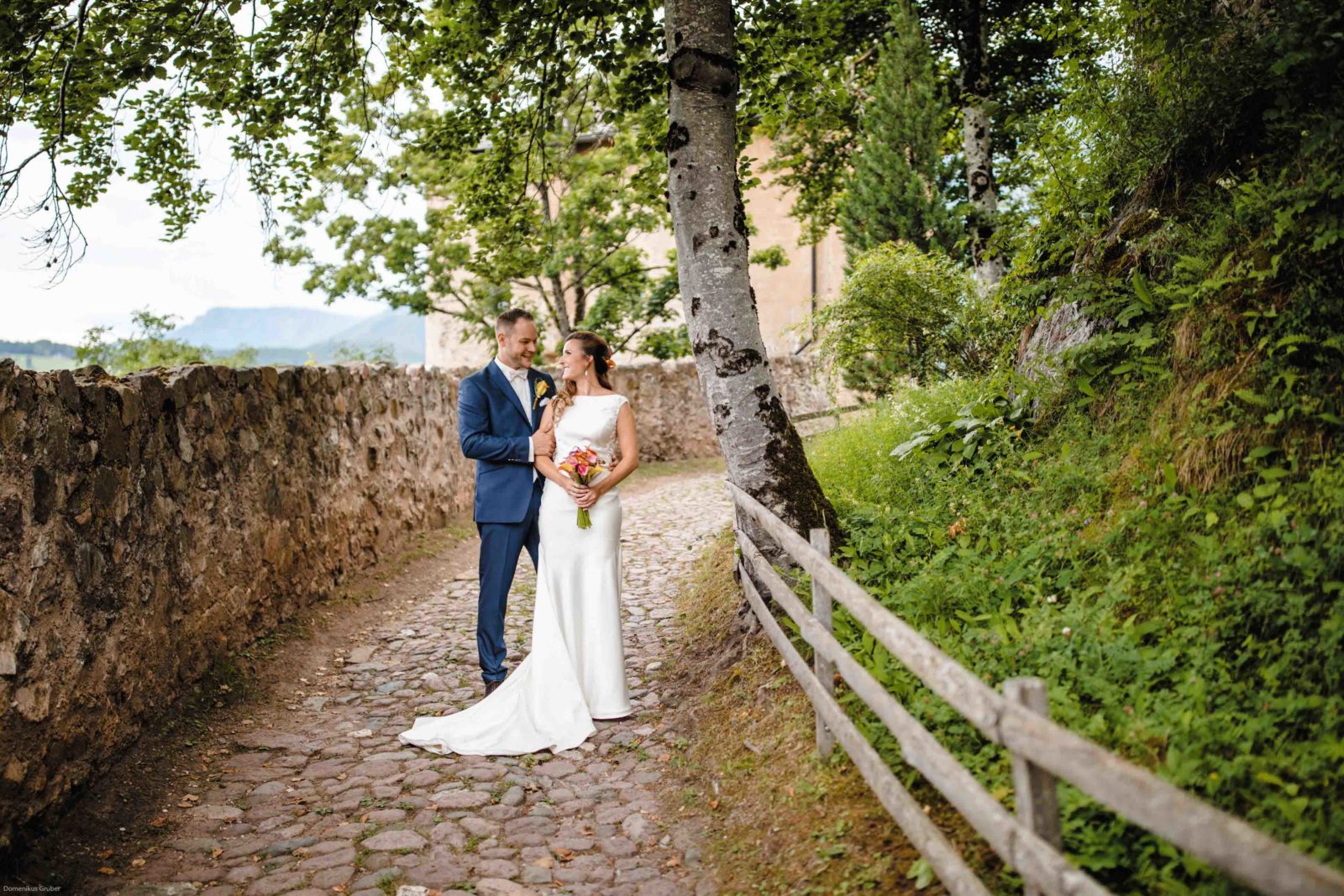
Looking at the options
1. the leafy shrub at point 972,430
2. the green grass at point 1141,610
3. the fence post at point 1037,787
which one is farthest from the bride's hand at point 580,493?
the fence post at point 1037,787

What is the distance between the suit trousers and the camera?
19.6 feet

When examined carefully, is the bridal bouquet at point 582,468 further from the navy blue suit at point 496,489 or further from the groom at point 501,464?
the navy blue suit at point 496,489

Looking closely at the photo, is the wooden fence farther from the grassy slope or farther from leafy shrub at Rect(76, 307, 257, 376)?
leafy shrub at Rect(76, 307, 257, 376)

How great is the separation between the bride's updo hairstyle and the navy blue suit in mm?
323

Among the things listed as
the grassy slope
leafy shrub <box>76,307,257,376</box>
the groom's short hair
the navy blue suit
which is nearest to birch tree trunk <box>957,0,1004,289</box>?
the groom's short hair

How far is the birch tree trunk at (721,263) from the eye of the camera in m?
5.79

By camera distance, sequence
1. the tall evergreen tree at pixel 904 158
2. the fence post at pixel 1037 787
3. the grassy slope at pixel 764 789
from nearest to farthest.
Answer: the fence post at pixel 1037 787 < the grassy slope at pixel 764 789 < the tall evergreen tree at pixel 904 158

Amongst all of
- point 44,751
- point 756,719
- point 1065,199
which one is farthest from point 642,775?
point 1065,199

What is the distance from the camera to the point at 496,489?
6.08 meters

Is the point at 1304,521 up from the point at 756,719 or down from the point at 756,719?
up

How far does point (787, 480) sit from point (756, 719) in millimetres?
1532

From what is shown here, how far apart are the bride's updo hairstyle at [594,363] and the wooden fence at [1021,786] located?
232 cm

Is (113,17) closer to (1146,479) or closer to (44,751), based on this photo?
(44,751)

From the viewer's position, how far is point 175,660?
5570mm
